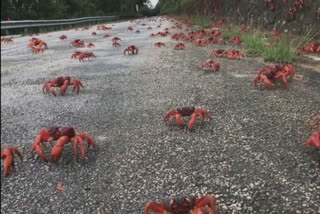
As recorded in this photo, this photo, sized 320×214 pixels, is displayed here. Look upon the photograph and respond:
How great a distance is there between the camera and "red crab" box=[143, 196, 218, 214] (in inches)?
74.3

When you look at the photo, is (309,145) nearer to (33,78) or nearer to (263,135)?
(263,135)

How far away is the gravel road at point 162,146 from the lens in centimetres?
218

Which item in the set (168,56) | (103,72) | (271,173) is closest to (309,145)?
(271,173)

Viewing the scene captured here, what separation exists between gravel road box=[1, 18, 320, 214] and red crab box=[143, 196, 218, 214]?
7.7 inches

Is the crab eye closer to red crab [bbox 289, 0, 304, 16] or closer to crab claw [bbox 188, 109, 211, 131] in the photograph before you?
crab claw [bbox 188, 109, 211, 131]

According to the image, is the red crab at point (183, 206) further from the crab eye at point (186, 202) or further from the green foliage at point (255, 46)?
the green foliage at point (255, 46)

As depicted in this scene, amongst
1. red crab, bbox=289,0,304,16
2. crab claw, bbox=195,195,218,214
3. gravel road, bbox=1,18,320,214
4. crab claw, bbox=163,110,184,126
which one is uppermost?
red crab, bbox=289,0,304,16

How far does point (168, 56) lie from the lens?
8508 mm

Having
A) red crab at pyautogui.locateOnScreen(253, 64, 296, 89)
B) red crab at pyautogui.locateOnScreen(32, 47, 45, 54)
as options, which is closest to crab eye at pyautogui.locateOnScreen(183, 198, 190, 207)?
red crab at pyautogui.locateOnScreen(253, 64, 296, 89)

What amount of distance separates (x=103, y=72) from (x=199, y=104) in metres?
2.75

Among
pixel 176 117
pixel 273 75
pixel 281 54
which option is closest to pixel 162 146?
pixel 176 117

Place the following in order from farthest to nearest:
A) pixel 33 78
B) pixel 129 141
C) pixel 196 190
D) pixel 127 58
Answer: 1. pixel 127 58
2. pixel 33 78
3. pixel 129 141
4. pixel 196 190

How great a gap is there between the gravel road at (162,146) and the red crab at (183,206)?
7.7 inches

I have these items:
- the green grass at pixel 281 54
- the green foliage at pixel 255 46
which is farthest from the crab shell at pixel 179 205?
the green foliage at pixel 255 46
